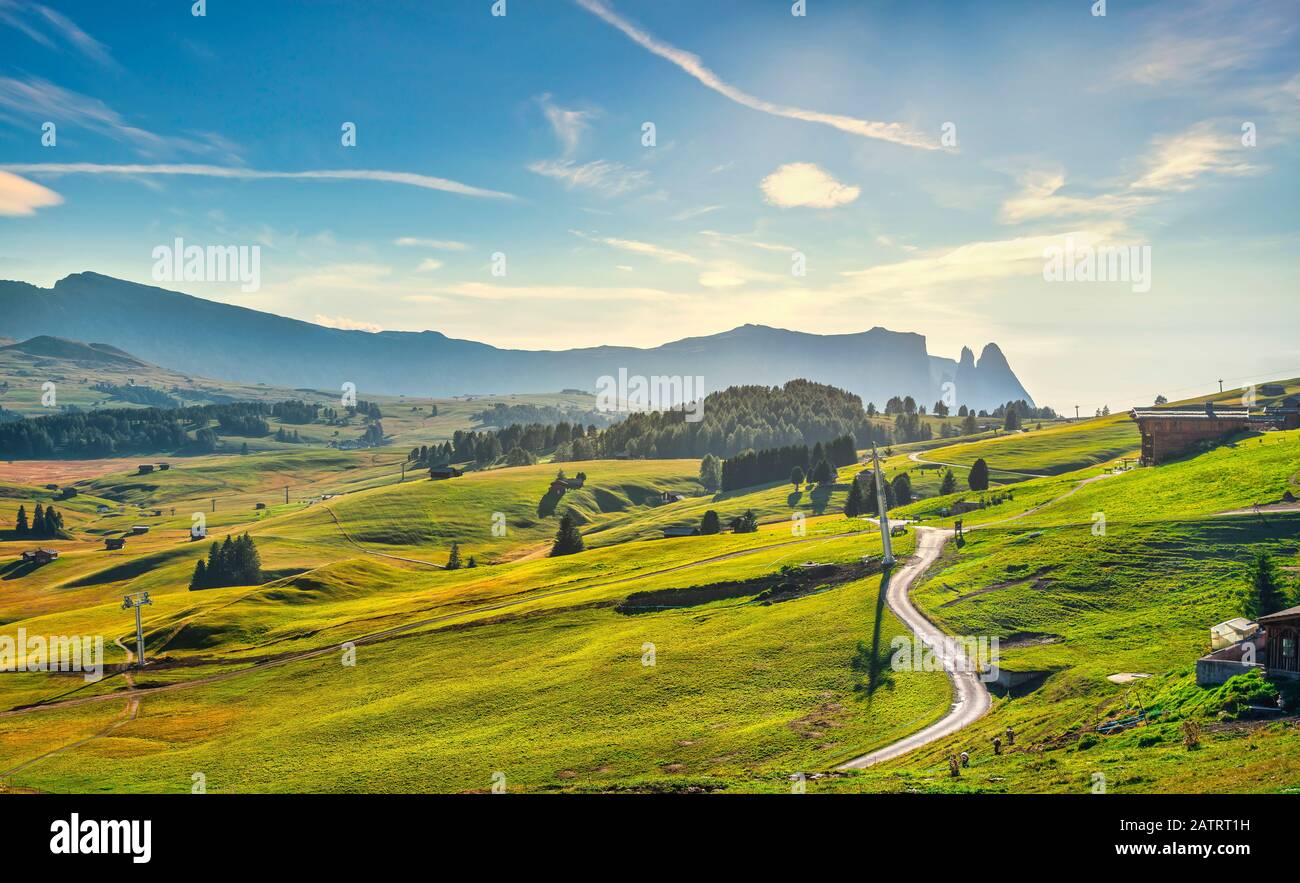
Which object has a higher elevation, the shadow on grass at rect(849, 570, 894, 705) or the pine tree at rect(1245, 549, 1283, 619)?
the pine tree at rect(1245, 549, 1283, 619)

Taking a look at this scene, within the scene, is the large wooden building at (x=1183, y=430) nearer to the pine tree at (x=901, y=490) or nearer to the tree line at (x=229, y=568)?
the pine tree at (x=901, y=490)

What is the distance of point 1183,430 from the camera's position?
108375mm

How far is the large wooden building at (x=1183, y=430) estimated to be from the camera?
349ft

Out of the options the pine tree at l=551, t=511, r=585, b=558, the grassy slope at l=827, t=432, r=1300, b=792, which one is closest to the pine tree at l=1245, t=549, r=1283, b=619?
the grassy slope at l=827, t=432, r=1300, b=792

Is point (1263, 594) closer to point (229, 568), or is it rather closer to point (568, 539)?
point (568, 539)

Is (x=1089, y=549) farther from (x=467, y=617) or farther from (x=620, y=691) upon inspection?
(x=467, y=617)

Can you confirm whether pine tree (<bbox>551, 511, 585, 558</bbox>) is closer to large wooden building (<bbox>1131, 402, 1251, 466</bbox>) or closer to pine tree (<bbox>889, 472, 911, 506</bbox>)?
pine tree (<bbox>889, 472, 911, 506</bbox>)

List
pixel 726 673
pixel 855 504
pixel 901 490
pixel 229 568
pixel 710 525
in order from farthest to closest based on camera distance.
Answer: pixel 229 568
pixel 901 490
pixel 710 525
pixel 855 504
pixel 726 673

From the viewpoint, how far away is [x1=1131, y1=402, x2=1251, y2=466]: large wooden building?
106375 mm

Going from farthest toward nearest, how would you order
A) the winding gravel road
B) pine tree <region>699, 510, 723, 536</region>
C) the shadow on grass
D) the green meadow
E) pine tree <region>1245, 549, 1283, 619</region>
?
1. pine tree <region>699, 510, 723, 536</region>
2. the shadow on grass
3. pine tree <region>1245, 549, 1283, 619</region>
4. the winding gravel road
5. the green meadow

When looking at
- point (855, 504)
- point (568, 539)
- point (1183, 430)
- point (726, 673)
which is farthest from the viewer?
point (568, 539)

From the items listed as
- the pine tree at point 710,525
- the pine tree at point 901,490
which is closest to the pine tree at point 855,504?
the pine tree at point 901,490

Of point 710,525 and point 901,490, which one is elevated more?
point 901,490

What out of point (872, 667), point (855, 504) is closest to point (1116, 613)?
point (872, 667)
